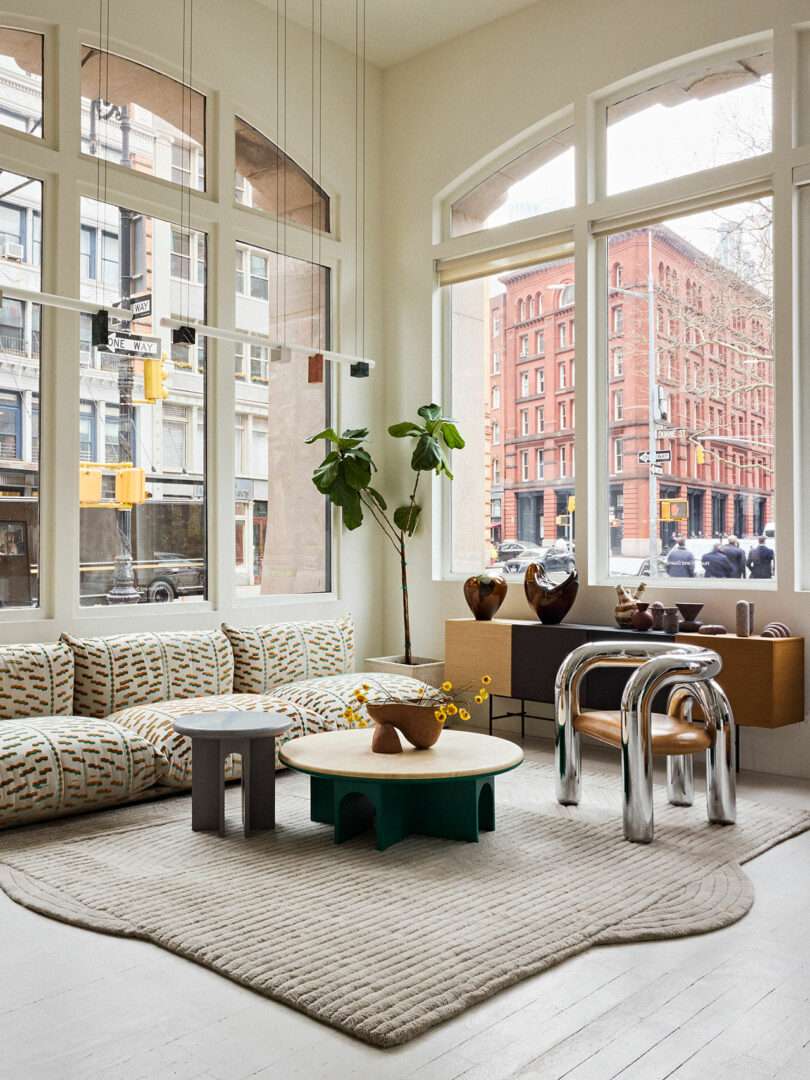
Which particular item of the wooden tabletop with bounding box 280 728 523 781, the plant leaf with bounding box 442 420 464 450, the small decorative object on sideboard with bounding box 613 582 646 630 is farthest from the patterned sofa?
the plant leaf with bounding box 442 420 464 450

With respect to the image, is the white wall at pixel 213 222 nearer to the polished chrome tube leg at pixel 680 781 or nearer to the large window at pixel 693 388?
the large window at pixel 693 388

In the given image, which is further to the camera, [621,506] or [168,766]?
[621,506]

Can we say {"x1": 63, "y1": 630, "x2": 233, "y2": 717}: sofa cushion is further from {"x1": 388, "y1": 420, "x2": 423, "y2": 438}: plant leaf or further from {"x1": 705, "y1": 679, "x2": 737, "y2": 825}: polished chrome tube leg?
{"x1": 705, "y1": 679, "x2": 737, "y2": 825}: polished chrome tube leg

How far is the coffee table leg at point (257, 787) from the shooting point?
423cm

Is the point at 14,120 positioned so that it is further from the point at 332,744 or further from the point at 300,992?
the point at 300,992

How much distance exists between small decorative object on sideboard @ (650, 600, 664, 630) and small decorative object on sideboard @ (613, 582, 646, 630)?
0.34 feet

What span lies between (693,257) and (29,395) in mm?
3908

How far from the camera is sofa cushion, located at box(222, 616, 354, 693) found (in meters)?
5.99

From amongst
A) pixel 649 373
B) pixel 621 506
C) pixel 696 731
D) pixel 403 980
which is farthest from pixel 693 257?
pixel 403 980

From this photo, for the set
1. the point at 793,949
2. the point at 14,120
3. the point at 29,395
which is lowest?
the point at 793,949

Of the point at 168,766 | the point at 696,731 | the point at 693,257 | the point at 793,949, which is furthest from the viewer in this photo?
the point at 693,257

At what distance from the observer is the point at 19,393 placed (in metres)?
5.44

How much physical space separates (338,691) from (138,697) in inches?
43.4

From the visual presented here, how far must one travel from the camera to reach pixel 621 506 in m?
6.30
